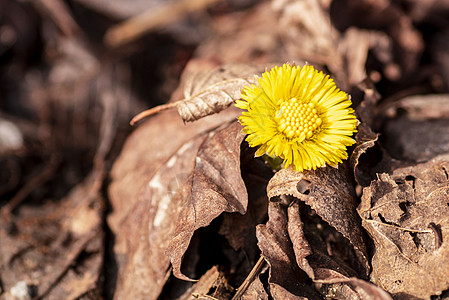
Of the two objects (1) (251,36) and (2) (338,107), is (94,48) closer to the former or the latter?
(1) (251,36)

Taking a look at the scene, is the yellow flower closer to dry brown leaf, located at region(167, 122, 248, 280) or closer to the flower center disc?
the flower center disc

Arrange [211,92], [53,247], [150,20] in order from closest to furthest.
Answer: [211,92] < [53,247] < [150,20]

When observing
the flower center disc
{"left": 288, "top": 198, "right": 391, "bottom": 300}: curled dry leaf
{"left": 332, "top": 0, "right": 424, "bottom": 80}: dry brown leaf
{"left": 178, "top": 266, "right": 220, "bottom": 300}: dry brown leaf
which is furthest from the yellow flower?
{"left": 332, "top": 0, "right": 424, "bottom": 80}: dry brown leaf

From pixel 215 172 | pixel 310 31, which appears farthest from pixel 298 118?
pixel 310 31

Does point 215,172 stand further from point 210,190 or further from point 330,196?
point 330,196

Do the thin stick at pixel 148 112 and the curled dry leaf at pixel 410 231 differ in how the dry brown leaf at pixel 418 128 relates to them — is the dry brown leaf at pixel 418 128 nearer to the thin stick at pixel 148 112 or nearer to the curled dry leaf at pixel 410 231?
the curled dry leaf at pixel 410 231

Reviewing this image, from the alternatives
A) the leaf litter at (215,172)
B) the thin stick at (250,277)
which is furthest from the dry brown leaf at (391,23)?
the thin stick at (250,277)

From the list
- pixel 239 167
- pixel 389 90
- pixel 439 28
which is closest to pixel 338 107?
pixel 239 167
